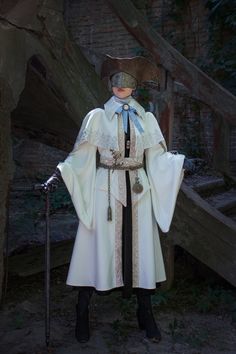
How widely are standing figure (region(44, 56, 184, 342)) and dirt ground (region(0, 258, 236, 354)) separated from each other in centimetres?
24

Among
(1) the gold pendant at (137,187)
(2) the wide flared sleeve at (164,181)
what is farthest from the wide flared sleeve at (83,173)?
(2) the wide flared sleeve at (164,181)

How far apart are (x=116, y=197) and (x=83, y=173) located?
0.26 meters

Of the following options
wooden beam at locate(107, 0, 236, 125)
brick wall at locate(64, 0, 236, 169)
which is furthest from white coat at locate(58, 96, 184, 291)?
brick wall at locate(64, 0, 236, 169)

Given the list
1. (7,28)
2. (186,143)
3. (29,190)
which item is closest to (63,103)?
(7,28)

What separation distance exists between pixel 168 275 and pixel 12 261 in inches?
53.2

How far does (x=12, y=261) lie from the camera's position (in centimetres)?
435

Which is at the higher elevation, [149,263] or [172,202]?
[172,202]

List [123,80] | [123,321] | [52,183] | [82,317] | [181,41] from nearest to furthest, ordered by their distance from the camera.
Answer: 1. [52,183]
2. [123,80]
3. [82,317]
4. [123,321]
5. [181,41]

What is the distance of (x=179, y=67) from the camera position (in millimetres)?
4598

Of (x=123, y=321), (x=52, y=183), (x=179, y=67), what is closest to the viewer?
(x=52, y=183)

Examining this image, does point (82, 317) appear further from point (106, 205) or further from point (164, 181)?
point (164, 181)

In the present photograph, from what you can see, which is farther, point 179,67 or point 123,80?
point 179,67

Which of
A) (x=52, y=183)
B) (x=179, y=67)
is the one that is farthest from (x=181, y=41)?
(x=52, y=183)

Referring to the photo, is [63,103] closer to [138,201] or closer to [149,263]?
[138,201]
